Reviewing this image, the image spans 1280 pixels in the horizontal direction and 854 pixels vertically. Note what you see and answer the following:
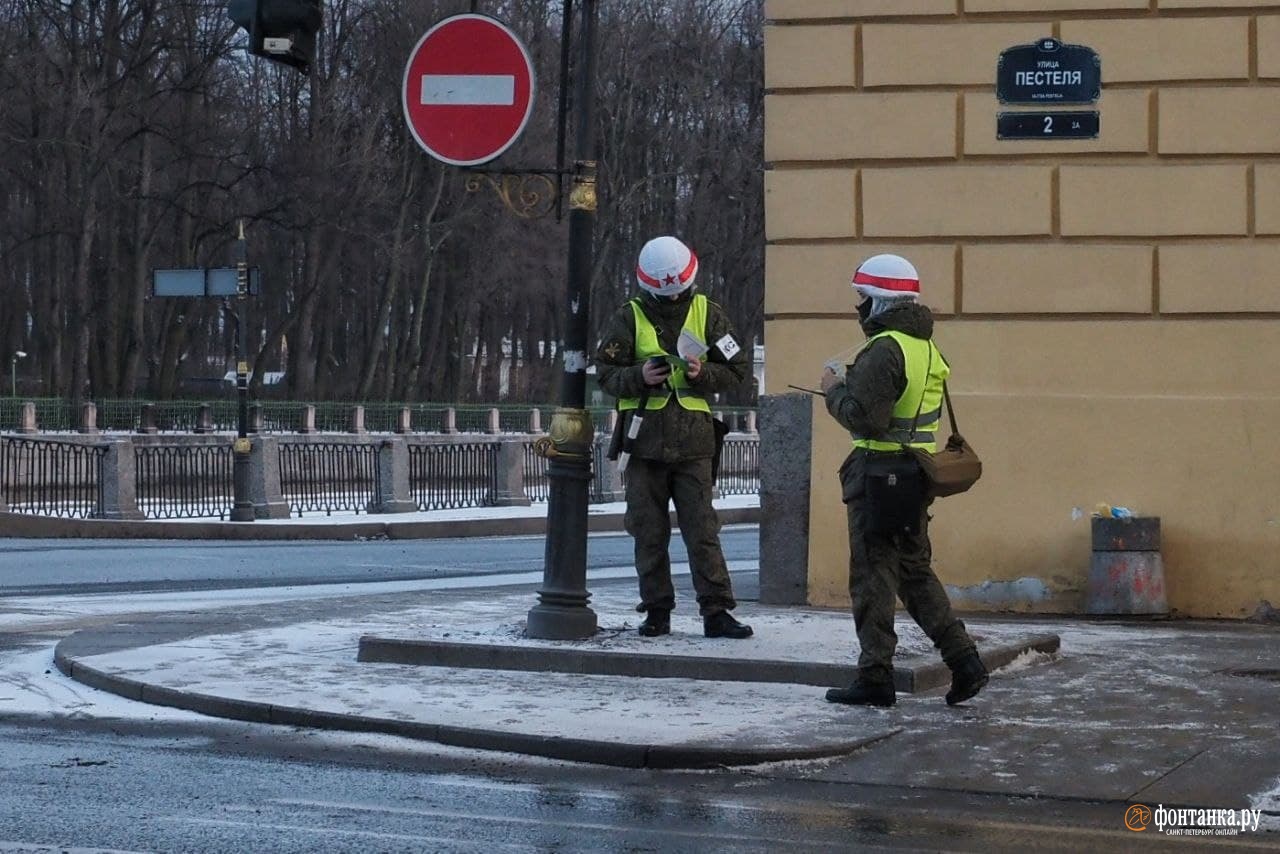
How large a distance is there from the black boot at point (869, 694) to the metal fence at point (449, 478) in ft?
73.9

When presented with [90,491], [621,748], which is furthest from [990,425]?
[90,491]

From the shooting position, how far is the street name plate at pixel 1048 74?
40.6 ft

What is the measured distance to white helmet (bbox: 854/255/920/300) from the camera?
8.67m

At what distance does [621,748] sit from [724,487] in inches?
1280

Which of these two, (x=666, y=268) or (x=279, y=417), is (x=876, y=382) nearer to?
(x=666, y=268)

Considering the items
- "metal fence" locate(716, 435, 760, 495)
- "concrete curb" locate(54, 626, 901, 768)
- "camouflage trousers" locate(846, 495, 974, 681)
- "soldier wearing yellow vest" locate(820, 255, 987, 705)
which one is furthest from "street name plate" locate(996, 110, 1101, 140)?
"metal fence" locate(716, 435, 760, 495)

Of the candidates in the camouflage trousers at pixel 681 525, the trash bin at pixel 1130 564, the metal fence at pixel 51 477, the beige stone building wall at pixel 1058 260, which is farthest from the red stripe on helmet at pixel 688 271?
the metal fence at pixel 51 477

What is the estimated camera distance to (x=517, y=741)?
7883 mm

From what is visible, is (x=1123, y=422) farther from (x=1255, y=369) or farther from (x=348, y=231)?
(x=348, y=231)

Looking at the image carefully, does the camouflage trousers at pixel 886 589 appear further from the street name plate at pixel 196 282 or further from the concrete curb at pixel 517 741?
the street name plate at pixel 196 282

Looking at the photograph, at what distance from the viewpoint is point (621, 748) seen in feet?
25.1

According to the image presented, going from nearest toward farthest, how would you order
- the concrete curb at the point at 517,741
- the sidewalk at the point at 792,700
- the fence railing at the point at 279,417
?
the sidewalk at the point at 792,700, the concrete curb at the point at 517,741, the fence railing at the point at 279,417

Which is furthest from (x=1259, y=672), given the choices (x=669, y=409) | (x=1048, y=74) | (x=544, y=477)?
(x=544, y=477)

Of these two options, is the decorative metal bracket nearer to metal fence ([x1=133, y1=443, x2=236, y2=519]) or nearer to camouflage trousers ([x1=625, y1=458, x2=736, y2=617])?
camouflage trousers ([x1=625, y1=458, x2=736, y2=617])
